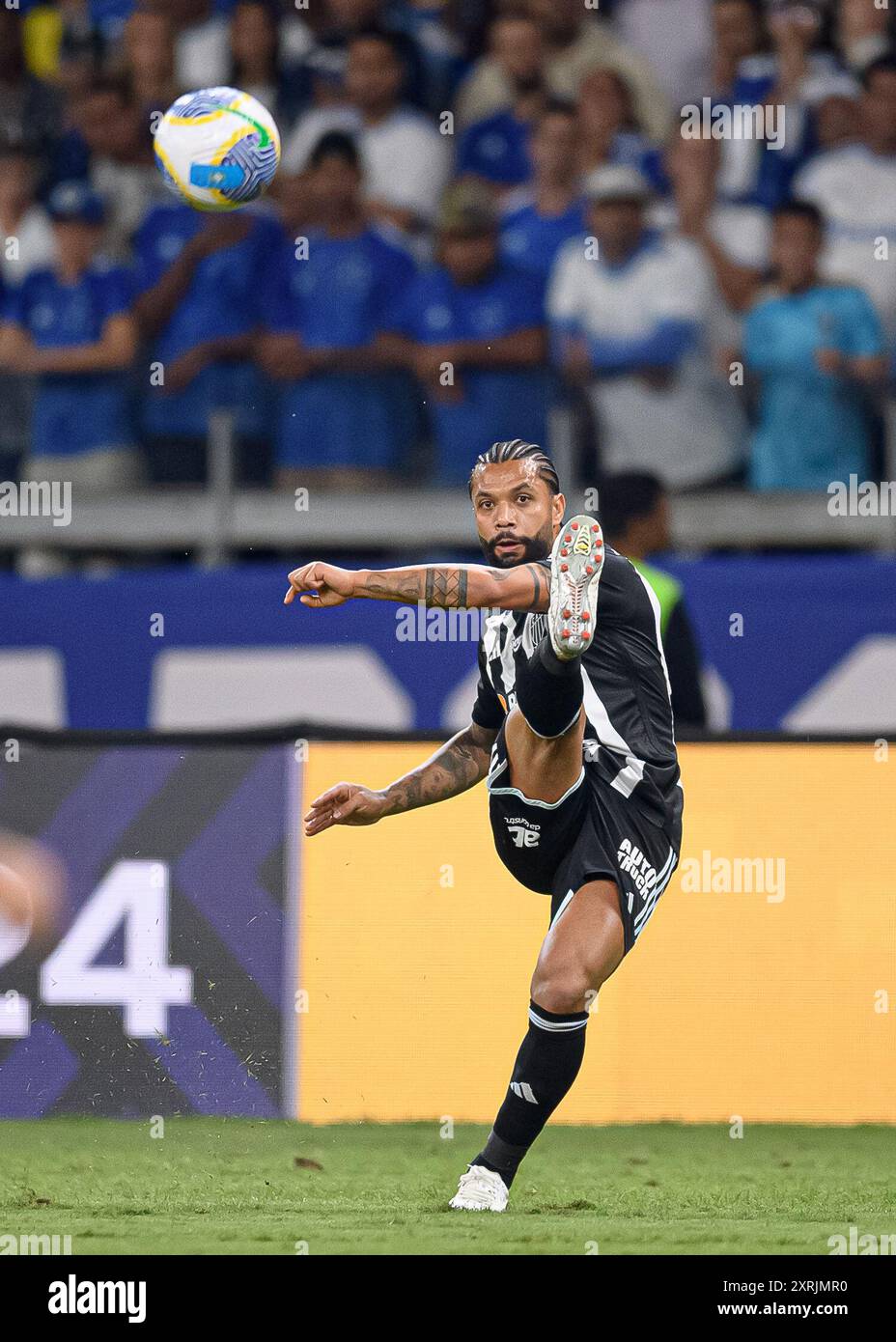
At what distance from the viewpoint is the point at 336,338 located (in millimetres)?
9781

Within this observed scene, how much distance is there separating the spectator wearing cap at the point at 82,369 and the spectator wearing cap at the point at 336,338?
73cm

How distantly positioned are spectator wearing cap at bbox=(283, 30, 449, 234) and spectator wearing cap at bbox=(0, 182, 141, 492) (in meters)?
1.10

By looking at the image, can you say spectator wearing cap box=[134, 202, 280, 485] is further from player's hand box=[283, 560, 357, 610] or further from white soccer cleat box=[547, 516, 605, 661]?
player's hand box=[283, 560, 357, 610]

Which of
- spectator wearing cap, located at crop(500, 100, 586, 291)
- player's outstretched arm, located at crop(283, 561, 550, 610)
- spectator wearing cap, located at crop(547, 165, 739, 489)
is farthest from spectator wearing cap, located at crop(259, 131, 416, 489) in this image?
player's outstretched arm, located at crop(283, 561, 550, 610)

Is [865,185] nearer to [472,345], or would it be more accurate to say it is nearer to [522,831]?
[472,345]

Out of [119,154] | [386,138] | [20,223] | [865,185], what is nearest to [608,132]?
[386,138]

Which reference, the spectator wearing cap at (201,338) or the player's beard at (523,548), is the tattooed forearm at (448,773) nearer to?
the player's beard at (523,548)

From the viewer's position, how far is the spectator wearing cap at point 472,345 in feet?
31.3

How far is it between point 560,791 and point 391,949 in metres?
1.77

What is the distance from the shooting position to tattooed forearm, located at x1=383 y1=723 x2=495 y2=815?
19.2ft

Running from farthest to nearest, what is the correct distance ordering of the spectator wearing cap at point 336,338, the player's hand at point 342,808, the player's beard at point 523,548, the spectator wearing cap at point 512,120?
the spectator wearing cap at point 512,120
the spectator wearing cap at point 336,338
the player's hand at point 342,808
the player's beard at point 523,548

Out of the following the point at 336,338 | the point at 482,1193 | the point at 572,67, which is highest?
the point at 572,67

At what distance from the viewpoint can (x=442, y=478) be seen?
959cm

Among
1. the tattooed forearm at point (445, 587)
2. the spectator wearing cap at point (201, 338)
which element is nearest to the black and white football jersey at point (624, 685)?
the tattooed forearm at point (445, 587)
